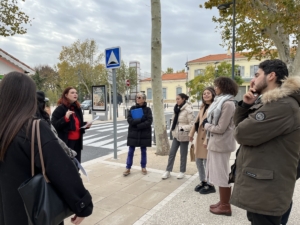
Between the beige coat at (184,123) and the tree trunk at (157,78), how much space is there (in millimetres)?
2276

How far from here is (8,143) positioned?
1.42 metres

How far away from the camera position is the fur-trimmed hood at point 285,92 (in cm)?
183

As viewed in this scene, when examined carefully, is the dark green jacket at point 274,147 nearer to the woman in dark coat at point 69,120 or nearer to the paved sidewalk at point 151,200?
the paved sidewalk at point 151,200

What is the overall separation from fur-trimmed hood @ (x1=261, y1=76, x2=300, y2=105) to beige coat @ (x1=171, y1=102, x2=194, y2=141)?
2.81 meters

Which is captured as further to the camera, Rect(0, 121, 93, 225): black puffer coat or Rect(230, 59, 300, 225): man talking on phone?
Rect(230, 59, 300, 225): man talking on phone

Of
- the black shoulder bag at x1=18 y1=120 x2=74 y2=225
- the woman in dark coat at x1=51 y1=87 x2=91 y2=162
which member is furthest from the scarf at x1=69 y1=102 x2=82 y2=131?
the black shoulder bag at x1=18 y1=120 x2=74 y2=225

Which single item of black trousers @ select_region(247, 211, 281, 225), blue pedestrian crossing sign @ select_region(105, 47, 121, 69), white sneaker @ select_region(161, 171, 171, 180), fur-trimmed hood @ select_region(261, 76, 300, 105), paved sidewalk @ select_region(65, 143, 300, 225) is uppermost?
blue pedestrian crossing sign @ select_region(105, 47, 121, 69)

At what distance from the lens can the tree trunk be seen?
6.82m

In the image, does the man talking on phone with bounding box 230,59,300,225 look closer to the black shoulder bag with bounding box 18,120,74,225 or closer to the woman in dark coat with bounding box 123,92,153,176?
the black shoulder bag with bounding box 18,120,74,225

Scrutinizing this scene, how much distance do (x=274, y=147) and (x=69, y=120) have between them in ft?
10.7

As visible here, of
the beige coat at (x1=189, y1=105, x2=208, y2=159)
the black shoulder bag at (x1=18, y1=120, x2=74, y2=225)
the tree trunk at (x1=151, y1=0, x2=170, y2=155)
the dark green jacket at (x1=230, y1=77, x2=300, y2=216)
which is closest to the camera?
the black shoulder bag at (x1=18, y1=120, x2=74, y2=225)

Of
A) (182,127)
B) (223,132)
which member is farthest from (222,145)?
(182,127)

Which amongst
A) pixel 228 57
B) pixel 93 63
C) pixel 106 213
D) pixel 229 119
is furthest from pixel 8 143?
pixel 228 57

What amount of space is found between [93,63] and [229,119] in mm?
32194
